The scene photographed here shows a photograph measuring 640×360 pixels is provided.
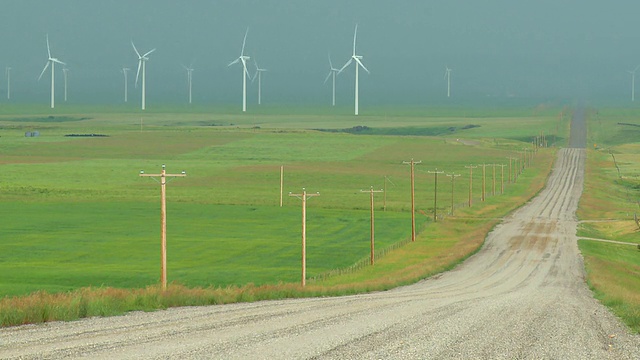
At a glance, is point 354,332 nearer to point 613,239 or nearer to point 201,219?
point 201,219

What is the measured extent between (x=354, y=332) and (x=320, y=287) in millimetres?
22571

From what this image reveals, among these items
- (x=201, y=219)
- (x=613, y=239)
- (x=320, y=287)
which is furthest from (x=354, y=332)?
(x=613, y=239)

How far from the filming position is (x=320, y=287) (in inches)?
2131

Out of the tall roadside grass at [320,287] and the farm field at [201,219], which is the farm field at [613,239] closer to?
the tall roadside grass at [320,287]

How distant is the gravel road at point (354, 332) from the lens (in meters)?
27.3

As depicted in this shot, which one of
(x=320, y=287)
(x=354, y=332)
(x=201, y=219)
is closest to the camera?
(x=354, y=332)

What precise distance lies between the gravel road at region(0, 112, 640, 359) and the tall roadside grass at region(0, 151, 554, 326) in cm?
121

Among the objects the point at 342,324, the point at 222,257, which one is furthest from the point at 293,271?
the point at 342,324

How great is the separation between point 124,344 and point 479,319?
13596 millimetres

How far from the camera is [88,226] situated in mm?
98250

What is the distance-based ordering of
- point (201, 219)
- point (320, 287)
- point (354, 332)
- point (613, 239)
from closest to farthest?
point (354, 332) → point (320, 287) → point (201, 219) → point (613, 239)

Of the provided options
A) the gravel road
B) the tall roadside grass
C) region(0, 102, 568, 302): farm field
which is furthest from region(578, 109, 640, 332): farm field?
region(0, 102, 568, 302): farm field

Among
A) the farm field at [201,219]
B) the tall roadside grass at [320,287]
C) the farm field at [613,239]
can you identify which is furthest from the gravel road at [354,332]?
the farm field at [201,219]

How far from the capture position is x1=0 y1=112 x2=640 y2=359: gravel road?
2731 cm
